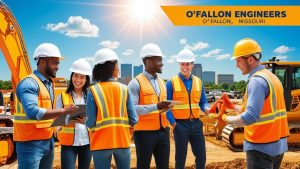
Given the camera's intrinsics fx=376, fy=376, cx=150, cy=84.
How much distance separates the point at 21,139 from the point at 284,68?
31.6ft

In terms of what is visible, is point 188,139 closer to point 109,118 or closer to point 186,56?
point 186,56

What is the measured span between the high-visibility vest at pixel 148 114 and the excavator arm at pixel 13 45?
200 inches

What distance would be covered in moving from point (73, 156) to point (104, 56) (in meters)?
1.42

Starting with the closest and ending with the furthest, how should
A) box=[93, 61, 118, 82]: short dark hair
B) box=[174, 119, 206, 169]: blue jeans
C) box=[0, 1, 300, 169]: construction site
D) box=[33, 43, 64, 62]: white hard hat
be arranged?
box=[93, 61, 118, 82]: short dark hair < box=[33, 43, 64, 62]: white hard hat < box=[174, 119, 206, 169]: blue jeans < box=[0, 1, 300, 169]: construction site

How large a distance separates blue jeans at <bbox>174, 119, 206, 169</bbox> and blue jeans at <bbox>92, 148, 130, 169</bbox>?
6.53 ft

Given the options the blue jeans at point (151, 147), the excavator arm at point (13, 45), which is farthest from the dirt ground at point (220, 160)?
the blue jeans at point (151, 147)

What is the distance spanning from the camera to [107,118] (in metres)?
3.59

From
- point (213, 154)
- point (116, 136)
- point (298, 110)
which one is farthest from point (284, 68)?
point (116, 136)

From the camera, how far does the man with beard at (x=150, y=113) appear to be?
4.76 m

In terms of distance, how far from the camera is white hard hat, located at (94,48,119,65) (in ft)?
12.3

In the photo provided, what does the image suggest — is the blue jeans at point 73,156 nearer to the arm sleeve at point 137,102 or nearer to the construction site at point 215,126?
the arm sleeve at point 137,102

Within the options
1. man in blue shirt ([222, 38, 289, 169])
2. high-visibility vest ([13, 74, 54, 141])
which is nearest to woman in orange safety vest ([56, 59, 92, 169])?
high-visibility vest ([13, 74, 54, 141])

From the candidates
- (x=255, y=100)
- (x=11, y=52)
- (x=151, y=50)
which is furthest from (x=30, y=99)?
(x=11, y=52)

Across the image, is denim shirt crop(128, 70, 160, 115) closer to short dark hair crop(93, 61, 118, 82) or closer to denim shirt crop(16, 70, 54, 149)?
short dark hair crop(93, 61, 118, 82)
